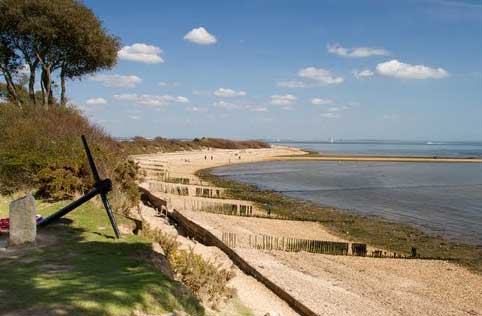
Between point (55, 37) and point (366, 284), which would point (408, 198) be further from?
point (55, 37)

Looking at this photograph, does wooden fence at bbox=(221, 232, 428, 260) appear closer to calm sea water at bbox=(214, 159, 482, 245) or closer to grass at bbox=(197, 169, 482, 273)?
grass at bbox=(197, 169, 482, 273)

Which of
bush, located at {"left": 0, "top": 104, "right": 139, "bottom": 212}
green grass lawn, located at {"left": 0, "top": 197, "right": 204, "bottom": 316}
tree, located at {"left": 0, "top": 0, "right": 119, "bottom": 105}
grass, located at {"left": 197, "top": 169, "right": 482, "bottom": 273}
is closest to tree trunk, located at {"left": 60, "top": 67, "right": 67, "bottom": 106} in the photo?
tree, located at {"left": 0, "top": 0, "right": 119, "bottom": 105}

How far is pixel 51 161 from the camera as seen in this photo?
18.0 metres

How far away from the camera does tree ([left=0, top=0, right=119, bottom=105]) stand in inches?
1046

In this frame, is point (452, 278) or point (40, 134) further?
point (40, 134)

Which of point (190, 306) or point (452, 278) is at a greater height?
point (190, 306)

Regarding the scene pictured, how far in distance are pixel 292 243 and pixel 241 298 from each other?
931cm

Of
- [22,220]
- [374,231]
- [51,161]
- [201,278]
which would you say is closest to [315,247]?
[374,231]

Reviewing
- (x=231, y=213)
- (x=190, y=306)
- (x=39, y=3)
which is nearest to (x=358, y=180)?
(x=231, y=213)

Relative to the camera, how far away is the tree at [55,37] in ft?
87.2

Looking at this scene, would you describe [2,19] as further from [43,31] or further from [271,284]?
[271,284]

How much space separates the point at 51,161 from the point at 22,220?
8.13 meters

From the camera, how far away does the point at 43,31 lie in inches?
1057

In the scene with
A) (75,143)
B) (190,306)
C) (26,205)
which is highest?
(75,143)
